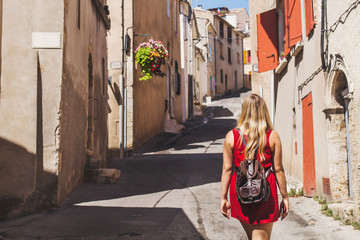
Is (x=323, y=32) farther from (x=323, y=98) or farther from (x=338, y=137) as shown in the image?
(x=338, y=137)

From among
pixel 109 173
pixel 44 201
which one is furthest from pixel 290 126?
pixel 44 201

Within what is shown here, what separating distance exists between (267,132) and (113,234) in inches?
127

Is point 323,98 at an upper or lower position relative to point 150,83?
lower

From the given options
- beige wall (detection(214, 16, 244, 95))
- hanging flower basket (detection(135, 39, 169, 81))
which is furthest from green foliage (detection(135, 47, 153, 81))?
beige wall (detection(214, 16, 244, 95))

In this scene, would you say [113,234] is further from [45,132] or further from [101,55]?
[101,55]

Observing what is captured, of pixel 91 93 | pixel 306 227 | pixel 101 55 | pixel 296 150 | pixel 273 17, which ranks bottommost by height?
pixel 306 227

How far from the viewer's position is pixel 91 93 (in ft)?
36.7

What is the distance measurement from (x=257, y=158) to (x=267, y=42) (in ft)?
35.0

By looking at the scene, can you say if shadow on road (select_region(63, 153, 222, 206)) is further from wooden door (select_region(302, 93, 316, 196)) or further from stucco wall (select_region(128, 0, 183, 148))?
stucco wall (select_region(128, 0, 183, 148))

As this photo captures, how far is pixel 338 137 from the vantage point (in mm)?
7500

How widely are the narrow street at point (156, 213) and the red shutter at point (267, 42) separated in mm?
3156

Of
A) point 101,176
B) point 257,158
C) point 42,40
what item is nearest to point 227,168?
point 257,158

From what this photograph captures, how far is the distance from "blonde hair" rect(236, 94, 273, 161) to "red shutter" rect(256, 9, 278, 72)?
33.3 feet

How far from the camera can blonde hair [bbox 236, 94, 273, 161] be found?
346 cm
